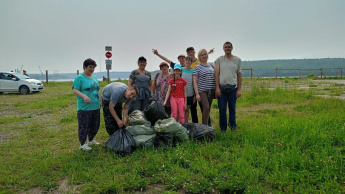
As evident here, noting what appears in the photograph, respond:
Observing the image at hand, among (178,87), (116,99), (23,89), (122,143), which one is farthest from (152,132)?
(23,89)

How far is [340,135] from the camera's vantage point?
153 inches

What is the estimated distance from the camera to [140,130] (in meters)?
4.02

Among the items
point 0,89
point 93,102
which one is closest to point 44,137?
point 93,102

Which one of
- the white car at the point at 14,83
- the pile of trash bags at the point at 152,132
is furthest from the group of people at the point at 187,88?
the white car at the point at 14,83

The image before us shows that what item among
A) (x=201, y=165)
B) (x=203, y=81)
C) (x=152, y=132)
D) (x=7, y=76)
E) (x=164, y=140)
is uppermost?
(x=7, y=76)

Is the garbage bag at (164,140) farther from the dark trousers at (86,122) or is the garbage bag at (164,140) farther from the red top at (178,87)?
the dark trousers at (86,122)

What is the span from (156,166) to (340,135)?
9.81 feet

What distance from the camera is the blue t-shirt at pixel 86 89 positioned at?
12.9 feet

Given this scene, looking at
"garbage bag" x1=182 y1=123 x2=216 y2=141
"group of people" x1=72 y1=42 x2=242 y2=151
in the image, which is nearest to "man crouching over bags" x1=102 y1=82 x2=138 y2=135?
"group of people" x1=72 y1=42 x2=242 y2=151

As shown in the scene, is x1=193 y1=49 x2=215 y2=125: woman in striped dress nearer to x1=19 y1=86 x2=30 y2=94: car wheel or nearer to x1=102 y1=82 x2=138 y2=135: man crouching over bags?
x1=102 y1=82 x2=138 y2=135: man crouching over bags

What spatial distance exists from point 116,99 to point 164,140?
104cm

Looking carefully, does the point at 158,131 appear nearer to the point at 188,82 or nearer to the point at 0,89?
the point at 188,82

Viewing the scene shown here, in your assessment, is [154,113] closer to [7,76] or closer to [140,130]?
[140,130]

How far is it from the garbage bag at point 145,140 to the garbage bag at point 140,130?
0.18 ft
